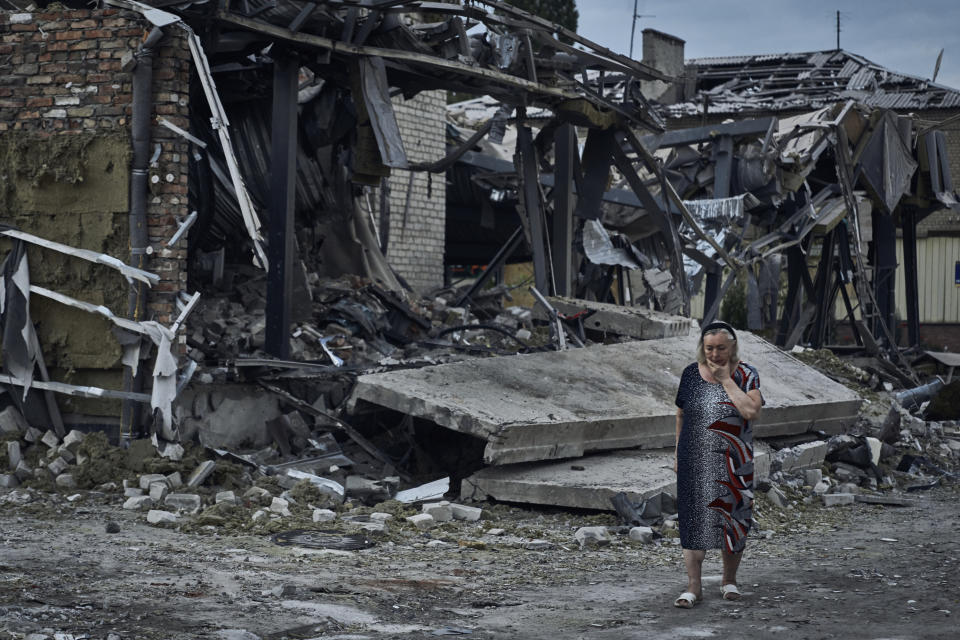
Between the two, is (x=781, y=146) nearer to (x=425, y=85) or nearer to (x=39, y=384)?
(x=425, y=85)

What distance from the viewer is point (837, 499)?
26.4ft

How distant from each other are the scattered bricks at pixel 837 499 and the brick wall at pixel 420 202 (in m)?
8.85

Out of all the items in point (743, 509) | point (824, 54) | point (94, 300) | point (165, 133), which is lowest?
point (743, 509)

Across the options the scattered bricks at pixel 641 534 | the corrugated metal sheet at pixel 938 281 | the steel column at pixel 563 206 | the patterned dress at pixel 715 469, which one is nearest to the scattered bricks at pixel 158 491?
the scattered bricks at pixel 641 534

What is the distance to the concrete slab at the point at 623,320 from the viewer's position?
10.7 meters

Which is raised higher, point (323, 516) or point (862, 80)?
point (862, 80)

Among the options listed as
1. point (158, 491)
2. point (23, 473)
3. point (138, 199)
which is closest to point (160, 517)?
point (158, 491)

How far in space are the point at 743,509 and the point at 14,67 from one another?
607 centimetres

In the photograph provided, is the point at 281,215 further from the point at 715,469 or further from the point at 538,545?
the point at 715,469

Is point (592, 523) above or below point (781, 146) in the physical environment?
below

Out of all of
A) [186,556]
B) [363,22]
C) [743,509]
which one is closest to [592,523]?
[743,509]

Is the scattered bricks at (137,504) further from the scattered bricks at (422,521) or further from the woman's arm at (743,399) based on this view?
the woman's arm at (743,399)

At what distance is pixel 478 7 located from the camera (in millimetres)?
9008

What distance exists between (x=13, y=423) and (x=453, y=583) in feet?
13.9
